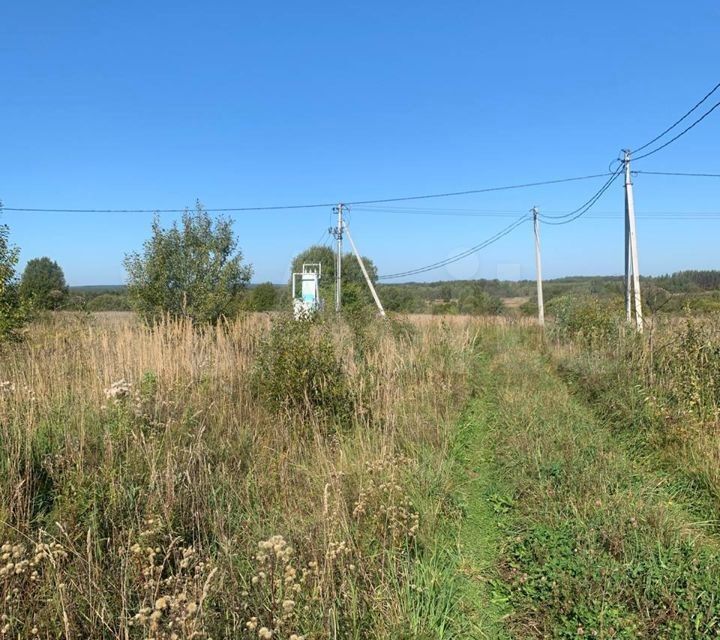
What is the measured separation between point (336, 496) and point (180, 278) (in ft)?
33.6

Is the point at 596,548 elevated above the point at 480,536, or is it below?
above

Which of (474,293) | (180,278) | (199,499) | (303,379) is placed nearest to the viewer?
(199,499)

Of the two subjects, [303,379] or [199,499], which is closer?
[199,499]

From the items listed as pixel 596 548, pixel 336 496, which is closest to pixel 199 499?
pixel 336 496

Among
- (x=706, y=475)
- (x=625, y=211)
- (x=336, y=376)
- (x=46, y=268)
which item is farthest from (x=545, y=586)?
(x=46, y=268)

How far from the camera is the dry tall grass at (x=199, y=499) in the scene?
1.99m

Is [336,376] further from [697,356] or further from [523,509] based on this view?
[697,356]

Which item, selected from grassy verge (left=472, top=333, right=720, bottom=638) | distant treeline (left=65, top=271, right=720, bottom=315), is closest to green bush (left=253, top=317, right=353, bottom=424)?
grassy verge (left=472, top=333, right=720, bottom=638)

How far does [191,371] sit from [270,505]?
9.22 feet

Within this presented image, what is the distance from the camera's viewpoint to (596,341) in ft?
31.9

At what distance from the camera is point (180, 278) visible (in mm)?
11750

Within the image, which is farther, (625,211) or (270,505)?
(625,211)

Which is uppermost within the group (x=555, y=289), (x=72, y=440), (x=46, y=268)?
(x=46, y=268)

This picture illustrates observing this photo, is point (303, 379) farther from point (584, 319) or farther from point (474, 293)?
point (474, 293)
